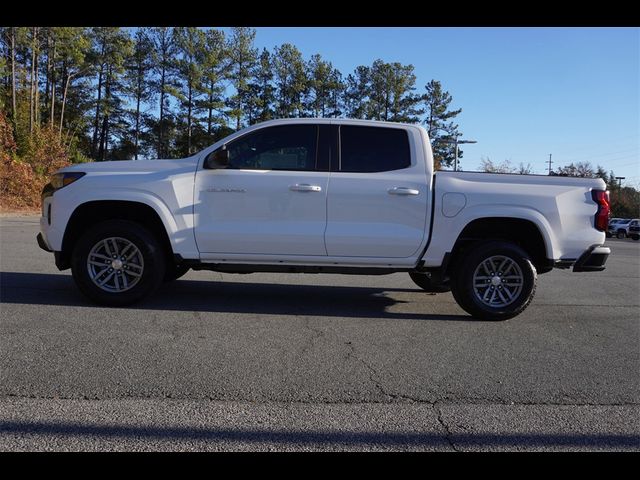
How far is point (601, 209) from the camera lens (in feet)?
19.6

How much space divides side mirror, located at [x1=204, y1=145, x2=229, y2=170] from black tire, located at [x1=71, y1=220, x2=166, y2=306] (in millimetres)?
1031

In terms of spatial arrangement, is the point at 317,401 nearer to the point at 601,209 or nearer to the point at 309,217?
the point at 309,217

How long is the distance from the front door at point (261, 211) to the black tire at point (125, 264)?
1.78 feet

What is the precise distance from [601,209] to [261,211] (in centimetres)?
380

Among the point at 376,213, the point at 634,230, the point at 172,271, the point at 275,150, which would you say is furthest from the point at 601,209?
the point at 634,230

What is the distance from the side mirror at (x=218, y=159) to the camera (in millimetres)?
5852

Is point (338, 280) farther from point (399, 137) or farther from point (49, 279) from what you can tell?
point (49, 279)

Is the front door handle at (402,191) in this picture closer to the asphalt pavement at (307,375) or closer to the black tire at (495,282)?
the black tire at (495,282)

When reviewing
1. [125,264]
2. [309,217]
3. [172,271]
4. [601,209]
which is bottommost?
[172,271]

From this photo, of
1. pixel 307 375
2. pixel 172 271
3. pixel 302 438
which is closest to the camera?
pixel 302 438

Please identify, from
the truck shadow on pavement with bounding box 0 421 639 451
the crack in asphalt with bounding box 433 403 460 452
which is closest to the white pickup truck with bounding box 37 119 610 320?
the crack in asphalt with bounding box 433 403 460 452

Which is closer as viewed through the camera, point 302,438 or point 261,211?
point 302,438

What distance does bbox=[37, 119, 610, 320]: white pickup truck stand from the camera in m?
5.88
